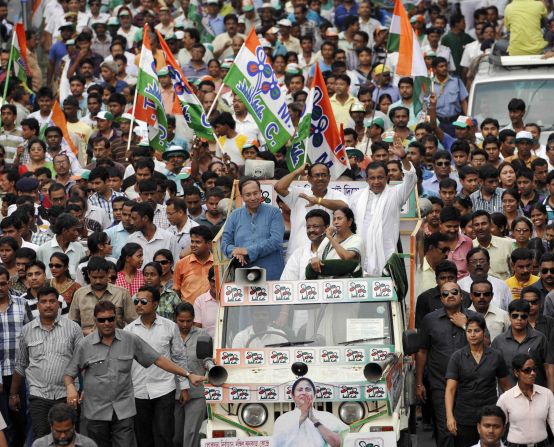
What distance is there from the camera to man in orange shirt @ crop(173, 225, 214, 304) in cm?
2047

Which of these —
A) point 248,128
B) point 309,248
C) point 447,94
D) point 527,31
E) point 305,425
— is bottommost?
point 305,425

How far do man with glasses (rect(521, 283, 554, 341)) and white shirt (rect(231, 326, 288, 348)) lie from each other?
288cm

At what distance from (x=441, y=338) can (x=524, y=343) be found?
0.86m

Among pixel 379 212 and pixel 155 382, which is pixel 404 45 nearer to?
pixel 379 212

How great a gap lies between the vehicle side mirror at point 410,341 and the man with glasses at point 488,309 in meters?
2.18

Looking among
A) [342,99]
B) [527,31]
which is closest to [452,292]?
[342,99]

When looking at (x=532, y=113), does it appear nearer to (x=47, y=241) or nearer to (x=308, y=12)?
(x=308, y=12)

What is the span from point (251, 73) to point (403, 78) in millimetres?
4835

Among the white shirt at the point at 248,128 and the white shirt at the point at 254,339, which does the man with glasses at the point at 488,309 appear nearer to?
the white shirt at the point at 254,339

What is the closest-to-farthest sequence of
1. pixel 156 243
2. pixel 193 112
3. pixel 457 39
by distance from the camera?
1. pixel 156 243
2. pixel 193 112
3. pixel 457 39

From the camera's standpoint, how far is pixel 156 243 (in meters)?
21.4

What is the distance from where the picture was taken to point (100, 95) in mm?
28922

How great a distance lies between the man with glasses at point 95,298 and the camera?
19.1 metres

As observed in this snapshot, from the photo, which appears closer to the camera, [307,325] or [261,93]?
[307,325]
